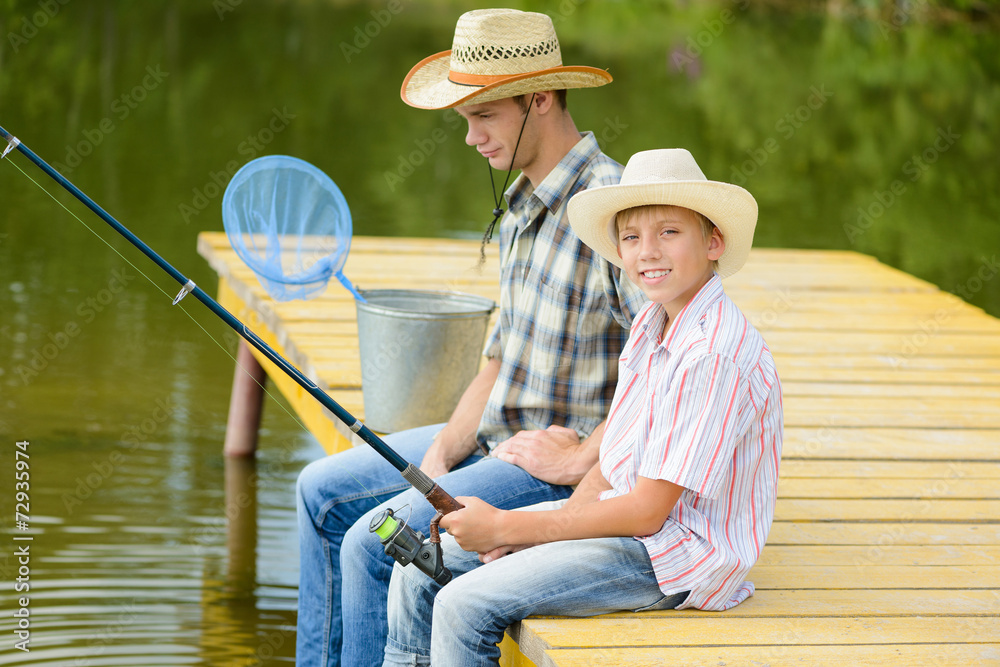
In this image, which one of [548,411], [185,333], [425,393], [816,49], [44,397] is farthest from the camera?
[816,49]

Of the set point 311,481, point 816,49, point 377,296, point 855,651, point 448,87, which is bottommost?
point 855,651

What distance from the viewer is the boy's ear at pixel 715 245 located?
2037 millimetres

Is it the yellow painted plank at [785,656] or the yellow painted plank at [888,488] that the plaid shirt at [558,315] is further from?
the yellow painted plank at [888,488]

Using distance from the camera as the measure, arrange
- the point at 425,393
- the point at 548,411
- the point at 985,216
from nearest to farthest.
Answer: the point at 548,411
the point at 425,393
the point at 985,216

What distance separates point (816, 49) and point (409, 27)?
23.9ft

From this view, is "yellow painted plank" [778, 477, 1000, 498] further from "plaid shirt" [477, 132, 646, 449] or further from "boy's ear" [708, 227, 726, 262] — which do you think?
"boy's ear" [708, 227, 726, 262]

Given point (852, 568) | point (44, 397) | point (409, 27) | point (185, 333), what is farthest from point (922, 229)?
point (409, 27)

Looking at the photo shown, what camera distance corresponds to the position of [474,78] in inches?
93.5

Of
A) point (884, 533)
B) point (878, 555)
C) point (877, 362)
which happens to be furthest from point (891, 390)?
point (878, 555)

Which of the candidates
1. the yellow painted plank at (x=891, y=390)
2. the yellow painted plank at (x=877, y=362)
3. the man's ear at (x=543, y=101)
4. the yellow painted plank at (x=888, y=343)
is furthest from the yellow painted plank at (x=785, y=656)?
the yellow painted plank at (x=888, y=343)

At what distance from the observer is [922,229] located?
9.03m

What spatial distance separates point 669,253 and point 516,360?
0.50m

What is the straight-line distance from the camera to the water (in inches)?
147

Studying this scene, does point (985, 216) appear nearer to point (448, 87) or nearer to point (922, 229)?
point (922, 229)
